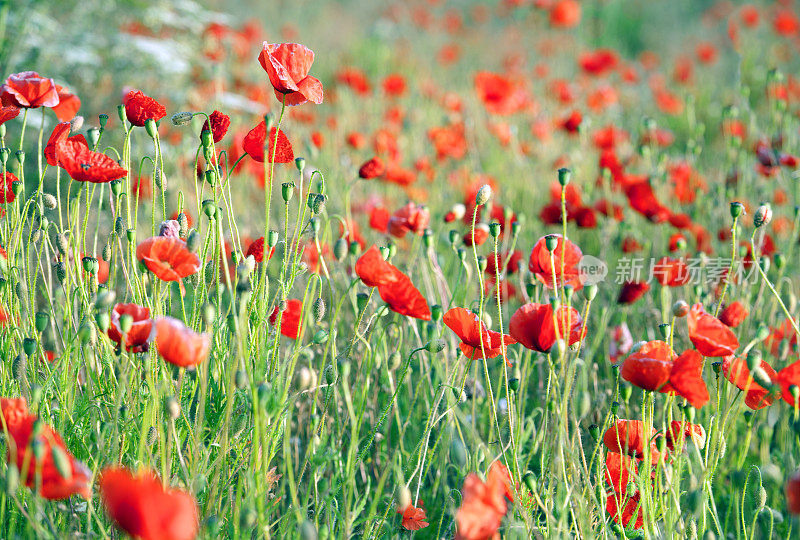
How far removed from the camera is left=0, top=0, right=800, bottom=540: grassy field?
1106 mm

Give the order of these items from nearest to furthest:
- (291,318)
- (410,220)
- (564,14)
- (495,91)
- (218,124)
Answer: (218,124)
(291,318)
(410,220)
(495,91)
(564,14)

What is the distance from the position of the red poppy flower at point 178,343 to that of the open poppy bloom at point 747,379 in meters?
0.84

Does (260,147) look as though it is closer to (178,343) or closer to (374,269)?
(374,269)

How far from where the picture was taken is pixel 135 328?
1082 millimetres

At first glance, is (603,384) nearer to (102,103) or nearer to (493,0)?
(102,103)

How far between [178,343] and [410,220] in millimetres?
930

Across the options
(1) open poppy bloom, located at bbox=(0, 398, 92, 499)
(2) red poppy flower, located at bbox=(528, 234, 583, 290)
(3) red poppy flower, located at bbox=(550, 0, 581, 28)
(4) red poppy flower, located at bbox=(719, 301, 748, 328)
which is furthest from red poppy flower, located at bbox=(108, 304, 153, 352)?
(3) red poppy flower, located at bbox=(550, 0, 581, 28)

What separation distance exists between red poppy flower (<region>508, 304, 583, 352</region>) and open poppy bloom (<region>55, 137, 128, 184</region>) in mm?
748

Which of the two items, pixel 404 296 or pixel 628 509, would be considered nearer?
pixel 404 296

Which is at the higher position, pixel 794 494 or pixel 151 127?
pixel 151 127

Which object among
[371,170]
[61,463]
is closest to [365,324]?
[371,170]

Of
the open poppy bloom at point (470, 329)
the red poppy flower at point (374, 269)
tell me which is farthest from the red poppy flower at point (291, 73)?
the open poppy bloom at point (470, 329)

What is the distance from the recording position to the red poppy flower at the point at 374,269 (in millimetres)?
1167

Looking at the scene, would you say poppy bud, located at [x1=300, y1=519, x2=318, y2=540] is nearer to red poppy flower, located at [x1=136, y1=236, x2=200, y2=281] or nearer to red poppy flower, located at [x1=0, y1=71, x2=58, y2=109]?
red poppy flower, located at [x1=136, y1=236, x2=200, y2=281]
